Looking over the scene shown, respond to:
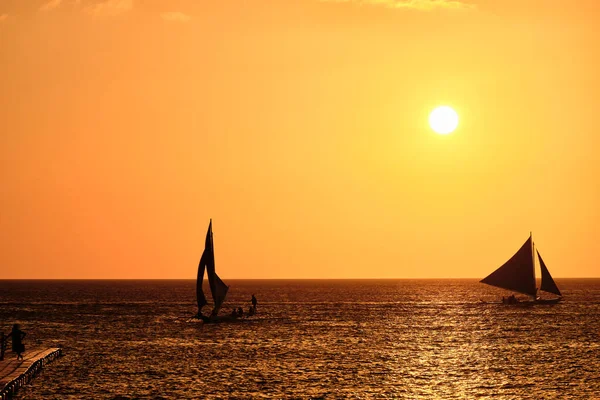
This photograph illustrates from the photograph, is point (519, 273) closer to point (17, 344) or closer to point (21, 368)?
point (17, 344)

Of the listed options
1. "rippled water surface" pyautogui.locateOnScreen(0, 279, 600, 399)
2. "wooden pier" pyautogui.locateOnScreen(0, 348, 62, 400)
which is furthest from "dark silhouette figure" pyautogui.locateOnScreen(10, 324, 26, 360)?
"rippled water surface" pyautogui.locateOnScreen(0, 279, 600, 399)

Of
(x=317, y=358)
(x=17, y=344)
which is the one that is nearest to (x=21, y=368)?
(x=17, y=344)

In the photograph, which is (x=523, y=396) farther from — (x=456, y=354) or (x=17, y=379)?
(x=17, y=379)

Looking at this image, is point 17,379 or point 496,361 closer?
point 17,379

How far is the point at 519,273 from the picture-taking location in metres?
134

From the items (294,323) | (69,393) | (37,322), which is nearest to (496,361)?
(69,393)

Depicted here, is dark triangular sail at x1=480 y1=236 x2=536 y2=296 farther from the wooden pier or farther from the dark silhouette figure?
the dark silhouette figure

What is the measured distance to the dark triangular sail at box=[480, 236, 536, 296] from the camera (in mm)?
132500

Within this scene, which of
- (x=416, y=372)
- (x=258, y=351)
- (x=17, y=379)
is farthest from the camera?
(x=258, y=351)

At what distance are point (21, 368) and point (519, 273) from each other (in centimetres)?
9411

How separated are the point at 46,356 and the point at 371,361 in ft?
79.5

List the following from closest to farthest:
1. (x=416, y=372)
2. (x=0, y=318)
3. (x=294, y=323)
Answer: (x=416, y=372)
(x=294, y=323)
(x=0, y=318)

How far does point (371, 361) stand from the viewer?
224ft

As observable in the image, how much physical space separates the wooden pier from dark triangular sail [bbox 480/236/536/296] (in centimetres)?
8214
